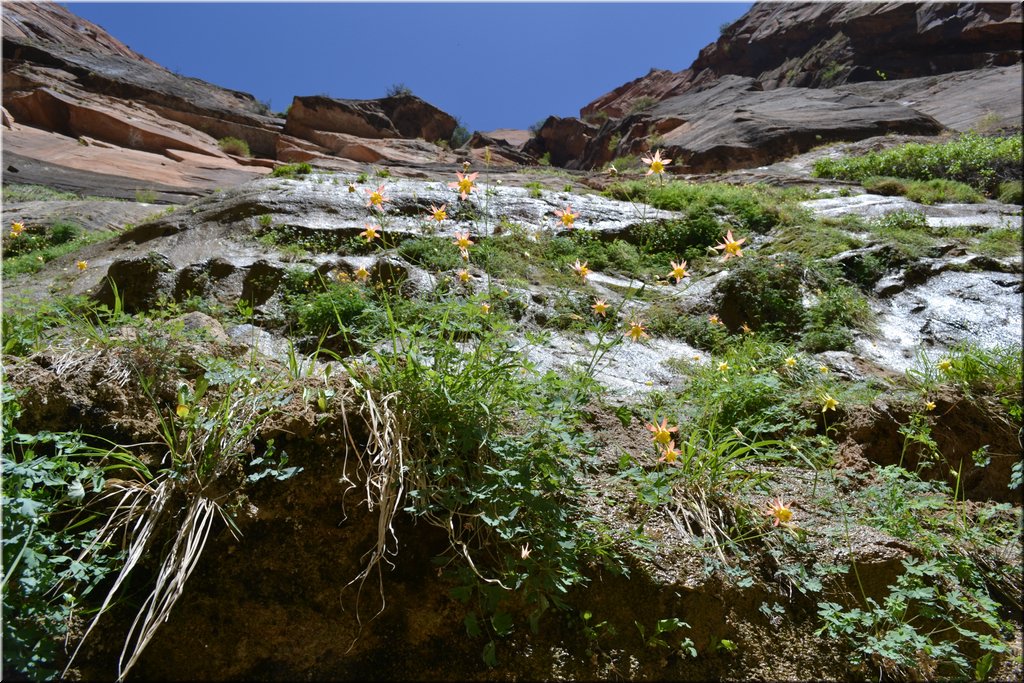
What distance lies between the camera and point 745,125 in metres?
16.7

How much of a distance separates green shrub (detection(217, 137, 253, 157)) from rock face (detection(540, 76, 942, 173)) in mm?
14201

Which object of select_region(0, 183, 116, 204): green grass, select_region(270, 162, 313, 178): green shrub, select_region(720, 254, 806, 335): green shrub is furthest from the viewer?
select_region(0, 183, 116, 204): green grass

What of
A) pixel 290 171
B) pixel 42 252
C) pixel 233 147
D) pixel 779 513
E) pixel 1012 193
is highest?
pixel 233 147

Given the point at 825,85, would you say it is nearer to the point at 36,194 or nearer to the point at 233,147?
the point at 233,147

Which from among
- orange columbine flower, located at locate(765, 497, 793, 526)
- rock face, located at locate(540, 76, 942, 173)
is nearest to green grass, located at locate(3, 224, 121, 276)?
orange columbine flower, located at locate(765, 497, 793, 526)

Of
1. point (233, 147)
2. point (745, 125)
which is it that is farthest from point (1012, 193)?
point (233, 147)

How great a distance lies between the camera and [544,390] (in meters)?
2.16

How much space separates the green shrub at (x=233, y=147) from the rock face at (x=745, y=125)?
14.2 meters

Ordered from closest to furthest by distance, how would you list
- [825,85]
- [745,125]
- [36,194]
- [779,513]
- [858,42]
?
1. [779,513]
2. [36,194]
3. [745,125]
4. [825,85]
5. [858,42]

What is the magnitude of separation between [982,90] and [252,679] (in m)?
23.3

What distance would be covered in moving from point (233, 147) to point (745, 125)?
1778 cm

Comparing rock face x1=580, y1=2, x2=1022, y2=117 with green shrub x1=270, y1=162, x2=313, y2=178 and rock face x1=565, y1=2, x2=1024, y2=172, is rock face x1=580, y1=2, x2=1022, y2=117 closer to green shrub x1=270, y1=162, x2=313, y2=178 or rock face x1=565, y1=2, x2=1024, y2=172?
rock face x1=565, y1=2, x2=1024, y2=172

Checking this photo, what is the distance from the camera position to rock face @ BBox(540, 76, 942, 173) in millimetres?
15297

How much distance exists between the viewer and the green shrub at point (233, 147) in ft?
65.4
